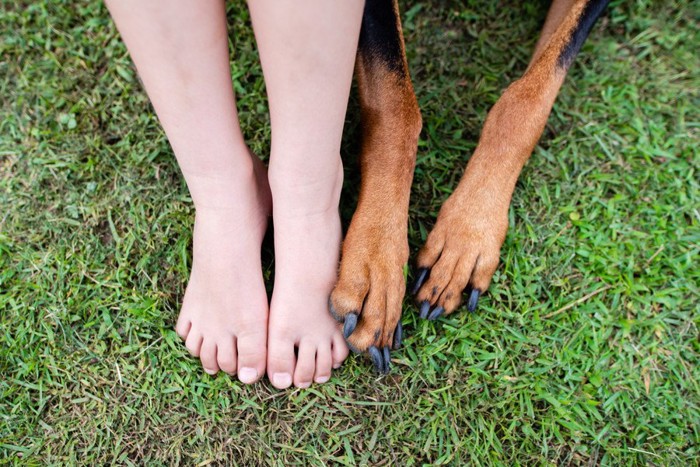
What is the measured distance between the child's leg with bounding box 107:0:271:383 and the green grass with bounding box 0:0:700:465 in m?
0.20

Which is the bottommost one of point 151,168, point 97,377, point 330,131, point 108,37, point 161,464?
point 161,464

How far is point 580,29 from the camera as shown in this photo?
7.95 feet

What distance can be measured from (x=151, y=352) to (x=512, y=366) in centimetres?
145

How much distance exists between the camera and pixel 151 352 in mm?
2342

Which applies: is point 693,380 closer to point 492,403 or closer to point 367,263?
point 492,403

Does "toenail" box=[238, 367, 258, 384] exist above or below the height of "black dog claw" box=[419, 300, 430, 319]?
below

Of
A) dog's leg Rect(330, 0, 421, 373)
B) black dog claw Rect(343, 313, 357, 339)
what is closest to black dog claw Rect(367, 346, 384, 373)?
dog's leg Rect(330, 0, 421, 373)

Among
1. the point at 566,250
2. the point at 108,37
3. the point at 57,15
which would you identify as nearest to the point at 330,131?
the point at 566,250

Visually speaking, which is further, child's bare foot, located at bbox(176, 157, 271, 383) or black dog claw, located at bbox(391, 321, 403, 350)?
black dog claw, located at bbox(391, 321, 403, 350)

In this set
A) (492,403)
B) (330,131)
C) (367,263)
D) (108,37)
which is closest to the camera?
(330,131)

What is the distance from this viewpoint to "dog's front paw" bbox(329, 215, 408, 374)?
6.95 feet

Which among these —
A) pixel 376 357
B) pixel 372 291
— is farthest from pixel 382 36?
pixel 376 357

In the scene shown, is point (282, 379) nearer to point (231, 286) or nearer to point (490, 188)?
point (231, 286)

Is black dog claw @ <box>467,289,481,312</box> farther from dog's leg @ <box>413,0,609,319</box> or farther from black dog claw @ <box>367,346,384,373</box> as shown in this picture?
black dog claw @ <box>367,346,384,373</box>
